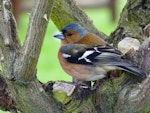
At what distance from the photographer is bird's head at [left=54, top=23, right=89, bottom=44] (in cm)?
349

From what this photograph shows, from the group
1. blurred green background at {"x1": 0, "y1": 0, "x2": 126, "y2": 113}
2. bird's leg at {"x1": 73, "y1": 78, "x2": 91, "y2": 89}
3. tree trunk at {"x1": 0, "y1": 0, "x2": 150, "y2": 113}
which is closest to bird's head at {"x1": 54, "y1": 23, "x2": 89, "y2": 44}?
bird's leg at {"x1": 73, "y1": 78, "x2": 91, "y2": 89}

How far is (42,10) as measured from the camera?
8.28 feet

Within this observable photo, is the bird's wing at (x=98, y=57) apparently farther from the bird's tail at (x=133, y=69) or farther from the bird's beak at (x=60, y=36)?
the bird's beak at (x=60, y=36)

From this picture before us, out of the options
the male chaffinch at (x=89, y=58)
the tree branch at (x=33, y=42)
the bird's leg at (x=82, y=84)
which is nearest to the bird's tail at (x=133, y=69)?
the male chaffinch at (x=89, y=58)

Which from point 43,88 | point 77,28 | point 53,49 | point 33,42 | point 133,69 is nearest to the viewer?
point 33,42

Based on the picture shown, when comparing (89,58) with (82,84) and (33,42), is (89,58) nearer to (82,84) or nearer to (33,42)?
(82,84)

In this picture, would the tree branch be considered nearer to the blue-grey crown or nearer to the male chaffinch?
the male chaffinch

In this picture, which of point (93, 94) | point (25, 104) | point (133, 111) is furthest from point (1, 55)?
point (133, 111)

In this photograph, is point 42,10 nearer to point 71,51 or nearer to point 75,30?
point 71,51

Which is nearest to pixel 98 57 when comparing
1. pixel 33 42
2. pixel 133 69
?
pixel 133 69

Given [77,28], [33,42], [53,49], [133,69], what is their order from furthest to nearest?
[53,49] → [77,28] → [133,69] → [33,42]

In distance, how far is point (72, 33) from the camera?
11.6 ft

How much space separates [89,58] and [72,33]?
46cm

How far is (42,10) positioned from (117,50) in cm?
72
